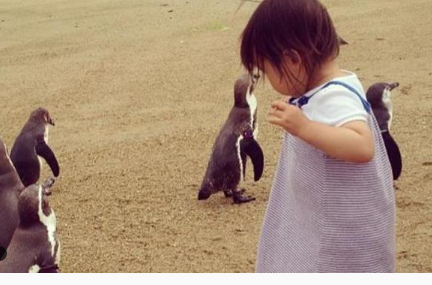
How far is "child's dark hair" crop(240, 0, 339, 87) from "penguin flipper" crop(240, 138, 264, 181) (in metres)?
2.28

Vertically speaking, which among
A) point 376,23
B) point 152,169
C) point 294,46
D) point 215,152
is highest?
point 294,46

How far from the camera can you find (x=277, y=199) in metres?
2.43

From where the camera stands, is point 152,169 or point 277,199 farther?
point 152,169

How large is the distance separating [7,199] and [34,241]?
2.19ft

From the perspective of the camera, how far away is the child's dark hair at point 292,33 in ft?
6.92

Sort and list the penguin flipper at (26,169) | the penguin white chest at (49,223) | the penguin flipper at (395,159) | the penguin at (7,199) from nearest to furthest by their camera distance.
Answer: the penguin white chest at (49,223) < the penguin at (7,199) < the penguin flipper at (395,159) < the penguin flipper at (26,169)

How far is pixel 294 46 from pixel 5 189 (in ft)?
7.74

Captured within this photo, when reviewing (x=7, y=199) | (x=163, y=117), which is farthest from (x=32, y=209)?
(x=163, y=117)

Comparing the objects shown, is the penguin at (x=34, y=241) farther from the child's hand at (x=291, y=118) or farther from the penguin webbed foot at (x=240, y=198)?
the child's hand at (x=291, y=118)

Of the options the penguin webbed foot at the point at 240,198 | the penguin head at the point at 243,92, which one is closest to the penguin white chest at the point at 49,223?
the penguin webbed foot at the point at 240,198

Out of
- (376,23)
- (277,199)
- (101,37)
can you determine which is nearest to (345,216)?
(277,199)

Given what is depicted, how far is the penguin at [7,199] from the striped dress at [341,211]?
197 centimetres

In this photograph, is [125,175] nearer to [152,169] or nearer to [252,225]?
[152,169]

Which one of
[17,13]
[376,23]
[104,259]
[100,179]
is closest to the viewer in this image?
[104,259]
